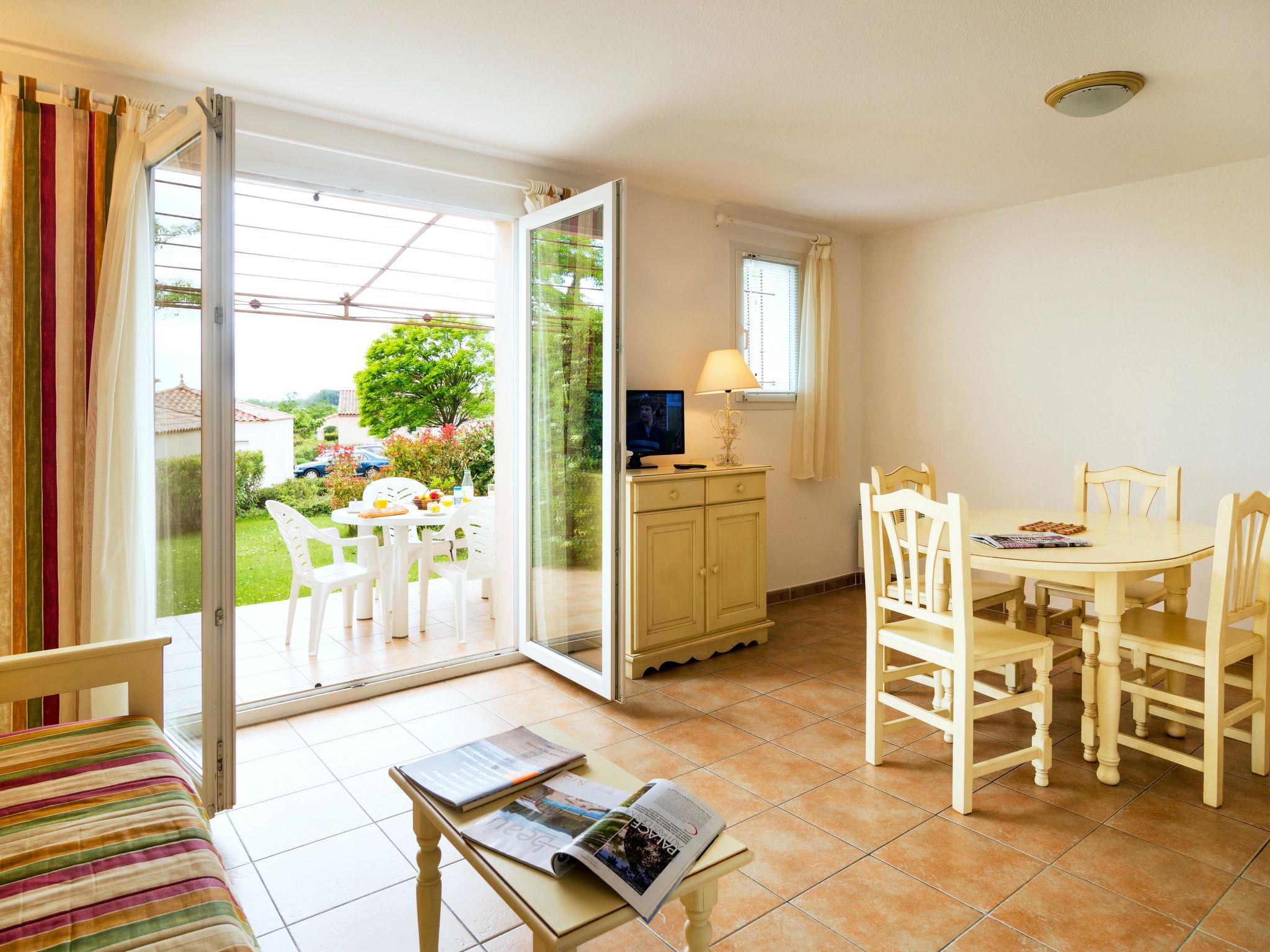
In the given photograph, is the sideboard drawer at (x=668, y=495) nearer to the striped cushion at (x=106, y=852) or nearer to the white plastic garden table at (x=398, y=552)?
the white plastic garden table at (x=398, y=552)

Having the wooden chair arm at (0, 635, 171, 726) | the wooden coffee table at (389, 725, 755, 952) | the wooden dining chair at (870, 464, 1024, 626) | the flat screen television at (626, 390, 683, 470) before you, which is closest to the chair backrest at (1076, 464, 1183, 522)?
the wooden dining chair at (870, 464, 1024, 626)

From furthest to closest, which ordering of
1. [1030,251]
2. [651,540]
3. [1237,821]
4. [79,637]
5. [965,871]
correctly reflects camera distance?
[1030,251]
[651,540]
[79,637]
[1237,821]
[965,871]

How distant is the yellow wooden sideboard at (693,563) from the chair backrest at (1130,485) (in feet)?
5.14

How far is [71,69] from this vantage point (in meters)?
2.69

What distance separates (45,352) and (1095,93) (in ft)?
12.9

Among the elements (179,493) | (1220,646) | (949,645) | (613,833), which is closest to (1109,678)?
(1220,646)

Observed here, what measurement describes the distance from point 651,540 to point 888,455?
2.54 metres

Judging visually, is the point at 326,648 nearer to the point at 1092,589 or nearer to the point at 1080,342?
the point at 1092,589

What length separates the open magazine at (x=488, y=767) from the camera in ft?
5.11

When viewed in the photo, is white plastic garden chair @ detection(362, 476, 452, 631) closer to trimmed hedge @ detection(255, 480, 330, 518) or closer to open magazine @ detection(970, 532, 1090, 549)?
trimmed hedge @ detection(255, 480, 330, 518)

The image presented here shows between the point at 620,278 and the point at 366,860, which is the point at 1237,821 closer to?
Result: the point at 366,860

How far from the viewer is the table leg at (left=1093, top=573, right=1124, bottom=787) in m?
2.56

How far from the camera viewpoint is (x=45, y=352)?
2484mm

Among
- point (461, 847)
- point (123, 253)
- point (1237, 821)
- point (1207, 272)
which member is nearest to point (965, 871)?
point (1237, 821)
